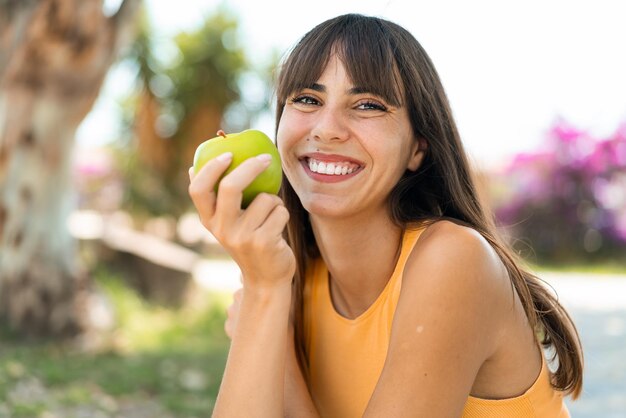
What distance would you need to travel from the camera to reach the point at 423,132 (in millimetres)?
2293

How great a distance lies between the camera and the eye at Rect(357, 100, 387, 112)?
2189 mm

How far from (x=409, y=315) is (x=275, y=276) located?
33cm

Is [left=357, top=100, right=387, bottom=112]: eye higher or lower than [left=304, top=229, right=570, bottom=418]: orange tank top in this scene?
higher

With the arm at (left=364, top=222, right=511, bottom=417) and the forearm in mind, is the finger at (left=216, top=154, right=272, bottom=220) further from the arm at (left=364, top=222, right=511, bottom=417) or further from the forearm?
the arm at (left=364, top=222, right=511, bottom=417)

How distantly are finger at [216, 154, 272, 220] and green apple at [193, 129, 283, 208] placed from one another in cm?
7

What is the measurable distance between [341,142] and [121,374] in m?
3.72

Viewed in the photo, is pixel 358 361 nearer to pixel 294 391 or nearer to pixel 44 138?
pixel 294 391

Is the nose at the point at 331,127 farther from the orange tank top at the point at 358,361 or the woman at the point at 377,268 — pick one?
the orange tank top at the point at 358,361

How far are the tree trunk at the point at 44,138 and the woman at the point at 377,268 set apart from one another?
12.2ft

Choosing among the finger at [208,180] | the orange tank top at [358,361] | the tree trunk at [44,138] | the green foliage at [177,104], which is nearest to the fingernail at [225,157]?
the finger at [208,180]

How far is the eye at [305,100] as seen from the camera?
2.23 metres

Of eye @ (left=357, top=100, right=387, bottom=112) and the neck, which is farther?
the neck

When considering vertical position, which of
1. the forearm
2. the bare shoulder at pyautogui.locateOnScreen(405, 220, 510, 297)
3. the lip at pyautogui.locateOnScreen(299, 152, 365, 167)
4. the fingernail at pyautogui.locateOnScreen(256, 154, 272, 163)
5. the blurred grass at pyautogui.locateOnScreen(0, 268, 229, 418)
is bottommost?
the blurred grass at pyautogui.locateOnScreen(0, 268, 229, 418)

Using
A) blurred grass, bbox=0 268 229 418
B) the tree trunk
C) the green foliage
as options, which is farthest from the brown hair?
the green foliage
